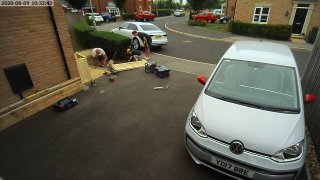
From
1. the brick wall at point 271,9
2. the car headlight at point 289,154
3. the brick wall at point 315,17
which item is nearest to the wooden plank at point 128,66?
the car headlight at point 289,154

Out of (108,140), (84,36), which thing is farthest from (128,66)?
(108,140)

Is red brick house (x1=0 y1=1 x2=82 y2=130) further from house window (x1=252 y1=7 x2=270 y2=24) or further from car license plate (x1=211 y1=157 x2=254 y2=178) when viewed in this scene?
house window (x1=252 y1=7 x2=270 y2=24)

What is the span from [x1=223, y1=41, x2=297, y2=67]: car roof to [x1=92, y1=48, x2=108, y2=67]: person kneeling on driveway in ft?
20.6

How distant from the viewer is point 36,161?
4.07 metres

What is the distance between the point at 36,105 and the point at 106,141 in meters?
2.84

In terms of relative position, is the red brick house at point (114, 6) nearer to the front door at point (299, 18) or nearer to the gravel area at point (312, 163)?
the front door at point (299, 18)

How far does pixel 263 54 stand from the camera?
14.3 ft

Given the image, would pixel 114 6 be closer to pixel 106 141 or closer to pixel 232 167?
pixel 106 141

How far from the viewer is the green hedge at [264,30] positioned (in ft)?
57.3

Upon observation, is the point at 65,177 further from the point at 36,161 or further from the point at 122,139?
the point at 122,139

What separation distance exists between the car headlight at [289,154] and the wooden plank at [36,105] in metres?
6.15

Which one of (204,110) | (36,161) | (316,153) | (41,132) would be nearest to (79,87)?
(41,132)

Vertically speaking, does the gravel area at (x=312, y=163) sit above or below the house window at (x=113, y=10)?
below

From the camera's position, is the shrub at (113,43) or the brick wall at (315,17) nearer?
the shrub at (113,43)
